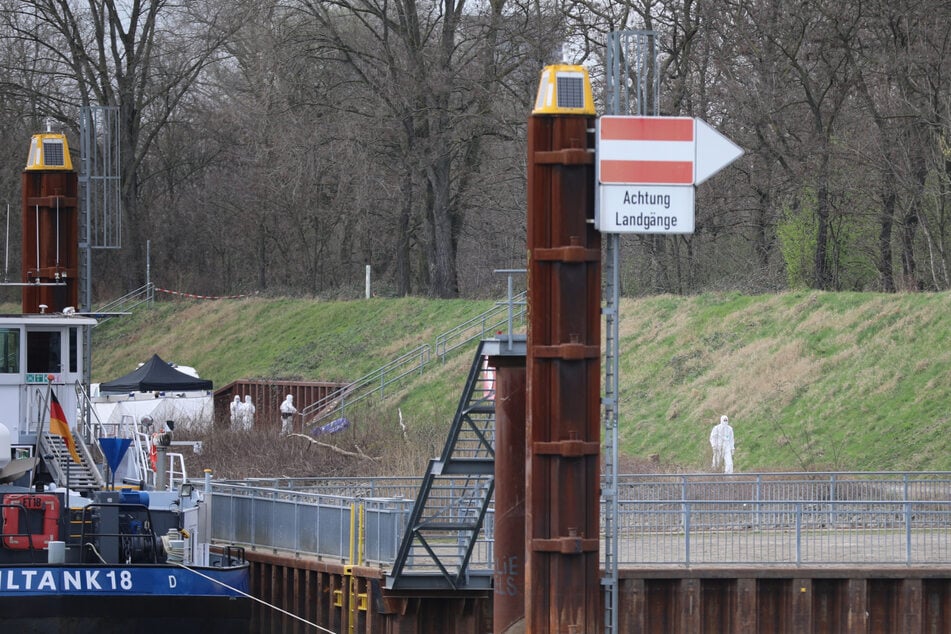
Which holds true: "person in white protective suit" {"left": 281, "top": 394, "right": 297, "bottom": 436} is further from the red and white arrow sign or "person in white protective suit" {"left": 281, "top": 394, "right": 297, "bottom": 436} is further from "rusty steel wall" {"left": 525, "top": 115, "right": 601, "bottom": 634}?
the red and white arrow sign

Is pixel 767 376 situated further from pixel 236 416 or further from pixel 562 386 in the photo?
pixel 562 386

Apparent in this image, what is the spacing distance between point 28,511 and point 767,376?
21.3m

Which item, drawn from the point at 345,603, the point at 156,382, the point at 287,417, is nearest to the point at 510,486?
the point at 345,603

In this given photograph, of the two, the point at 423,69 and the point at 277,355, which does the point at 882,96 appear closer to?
the point at 423,69

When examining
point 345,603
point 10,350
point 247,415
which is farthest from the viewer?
point 247,415

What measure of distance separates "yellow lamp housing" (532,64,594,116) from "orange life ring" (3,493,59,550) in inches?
360

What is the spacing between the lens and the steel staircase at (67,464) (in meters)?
23.6

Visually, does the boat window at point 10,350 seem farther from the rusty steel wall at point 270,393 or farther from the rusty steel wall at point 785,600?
the rusty steel wall at point 270,393

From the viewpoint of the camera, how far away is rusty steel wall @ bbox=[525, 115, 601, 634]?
1570 centimetres

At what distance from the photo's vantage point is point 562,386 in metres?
15.8

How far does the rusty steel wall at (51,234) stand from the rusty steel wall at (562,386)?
788 inches

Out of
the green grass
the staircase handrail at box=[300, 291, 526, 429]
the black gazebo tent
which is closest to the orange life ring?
the green grass

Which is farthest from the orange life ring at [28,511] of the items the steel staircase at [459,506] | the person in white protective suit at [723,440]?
the person in white protective suit at [723,440]

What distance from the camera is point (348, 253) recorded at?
229 ft
